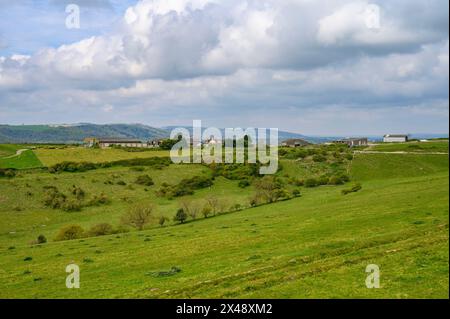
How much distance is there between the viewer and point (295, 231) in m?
36.2

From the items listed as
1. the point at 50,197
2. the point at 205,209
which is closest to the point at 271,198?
the point at 205,209

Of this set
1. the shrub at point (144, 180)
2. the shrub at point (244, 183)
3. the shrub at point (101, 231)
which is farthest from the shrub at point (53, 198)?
the shrub at point (244, 183)

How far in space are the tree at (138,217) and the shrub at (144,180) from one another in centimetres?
4556

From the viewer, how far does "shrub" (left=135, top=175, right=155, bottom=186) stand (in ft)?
368

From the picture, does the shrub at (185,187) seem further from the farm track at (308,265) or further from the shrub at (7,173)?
A: the farm track at (308,265)

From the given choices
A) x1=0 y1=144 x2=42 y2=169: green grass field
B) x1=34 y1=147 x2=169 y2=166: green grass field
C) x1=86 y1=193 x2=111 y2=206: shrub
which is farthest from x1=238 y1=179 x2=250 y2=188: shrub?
x1=0 y1=144 x2=42 y2=169: green grass field

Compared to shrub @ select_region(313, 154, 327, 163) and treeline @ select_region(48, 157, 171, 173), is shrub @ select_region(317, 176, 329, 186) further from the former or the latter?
treeline @ select_region(48, 157, 171, 173)

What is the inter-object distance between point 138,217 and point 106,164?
6893 centimetres

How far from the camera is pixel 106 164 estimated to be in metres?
130

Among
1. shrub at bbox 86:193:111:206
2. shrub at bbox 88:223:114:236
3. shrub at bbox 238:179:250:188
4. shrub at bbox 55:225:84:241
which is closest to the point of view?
shrub at bbox 55:225:84:241

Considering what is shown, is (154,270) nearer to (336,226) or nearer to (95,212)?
(336,226)

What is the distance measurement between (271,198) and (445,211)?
164 feet

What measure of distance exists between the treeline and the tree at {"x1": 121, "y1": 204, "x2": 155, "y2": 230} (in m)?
59.9
